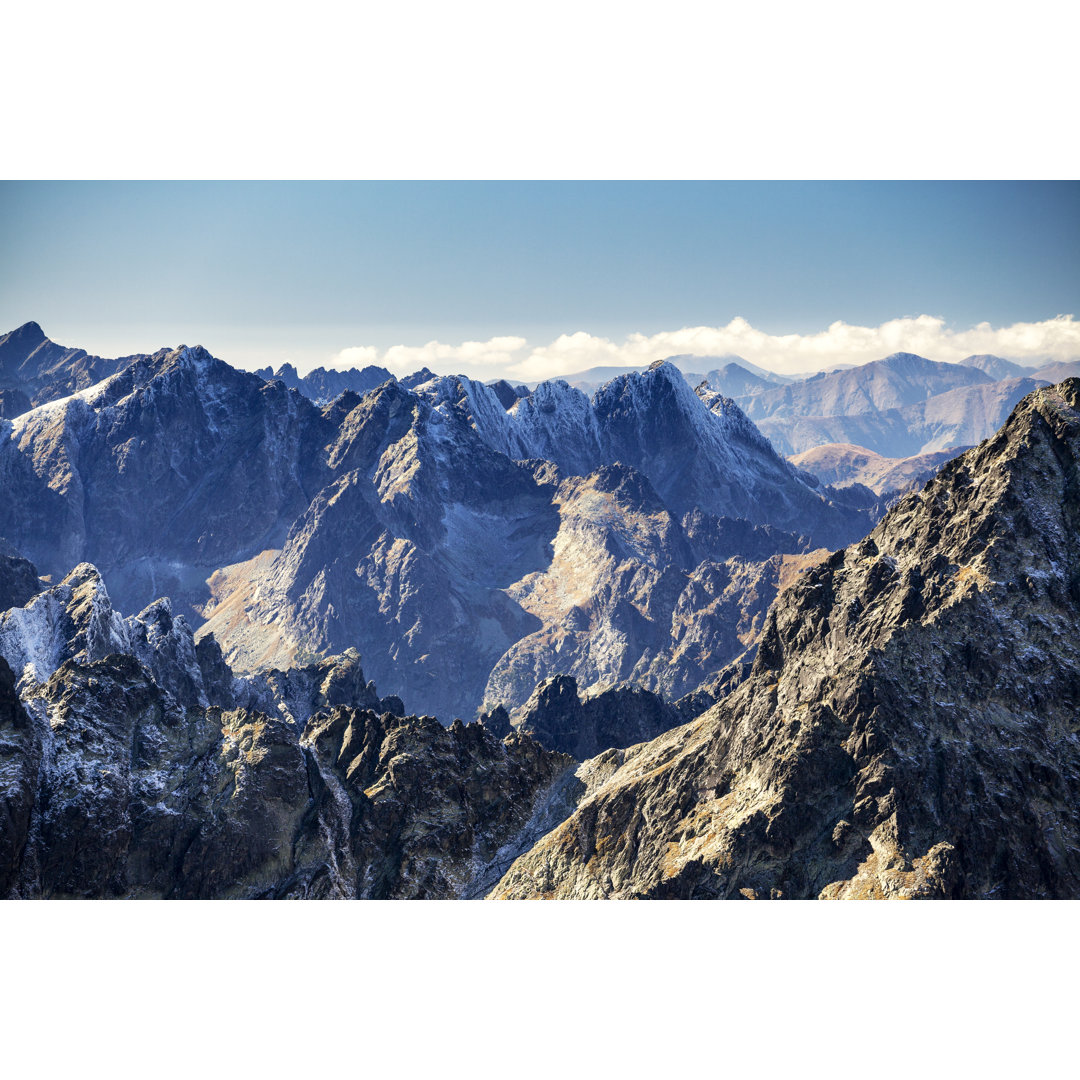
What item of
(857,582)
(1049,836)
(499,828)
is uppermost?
(857,582)

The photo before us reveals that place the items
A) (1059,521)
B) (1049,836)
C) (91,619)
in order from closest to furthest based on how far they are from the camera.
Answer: (1049,836) → (1059,521) → (91,619)

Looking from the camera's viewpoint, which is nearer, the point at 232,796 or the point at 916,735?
the point at 916,735

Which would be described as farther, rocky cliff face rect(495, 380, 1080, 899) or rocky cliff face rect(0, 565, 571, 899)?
rocky cliff face rect(0, 565, 571, 899)

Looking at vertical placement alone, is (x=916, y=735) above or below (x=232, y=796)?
above

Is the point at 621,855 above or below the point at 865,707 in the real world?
below

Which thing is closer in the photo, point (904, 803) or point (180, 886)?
point (904, 803)

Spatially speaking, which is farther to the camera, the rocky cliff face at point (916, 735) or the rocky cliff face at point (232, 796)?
the rocky cliff face at point (232, 796)

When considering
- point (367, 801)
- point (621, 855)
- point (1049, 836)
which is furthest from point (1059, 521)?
point (367, 801)

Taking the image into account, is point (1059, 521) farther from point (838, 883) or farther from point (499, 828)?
point (499, 828)
